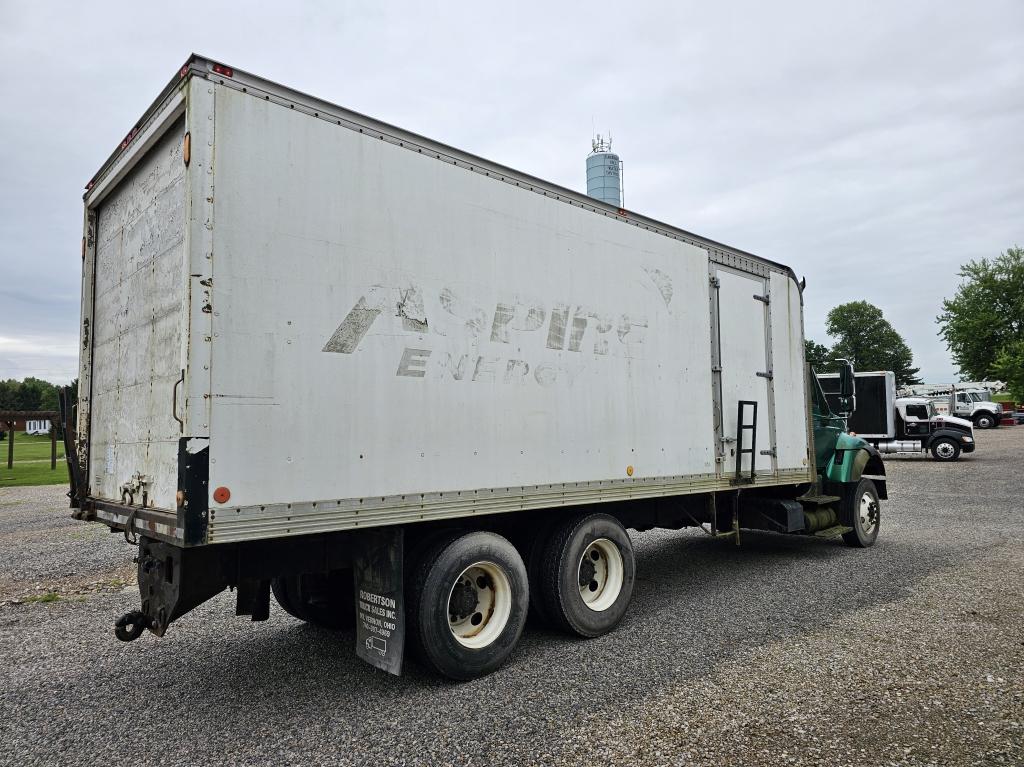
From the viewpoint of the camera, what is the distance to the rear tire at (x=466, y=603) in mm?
4332

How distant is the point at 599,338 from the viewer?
5.65 meters

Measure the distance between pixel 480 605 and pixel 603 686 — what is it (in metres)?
1.00

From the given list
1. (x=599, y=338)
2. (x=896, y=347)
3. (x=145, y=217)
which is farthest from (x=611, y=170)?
(x=896, y=347)

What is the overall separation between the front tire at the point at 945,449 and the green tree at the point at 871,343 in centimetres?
5558

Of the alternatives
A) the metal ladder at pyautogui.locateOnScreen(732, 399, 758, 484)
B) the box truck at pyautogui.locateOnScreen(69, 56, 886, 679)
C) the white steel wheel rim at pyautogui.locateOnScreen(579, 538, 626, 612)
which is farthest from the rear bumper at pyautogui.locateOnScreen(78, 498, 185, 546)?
the metal ladder at pyautogui.locateOnScreen(732, 399, 758, 484)

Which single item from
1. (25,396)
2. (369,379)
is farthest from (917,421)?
(25,396)

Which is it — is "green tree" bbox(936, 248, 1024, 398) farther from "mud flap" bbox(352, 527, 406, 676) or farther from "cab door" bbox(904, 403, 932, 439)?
"mud flap" bbox(352, 527, 406, 676)

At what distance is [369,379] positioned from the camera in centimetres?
414

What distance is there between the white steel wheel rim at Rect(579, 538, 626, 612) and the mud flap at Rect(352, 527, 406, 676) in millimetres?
1838

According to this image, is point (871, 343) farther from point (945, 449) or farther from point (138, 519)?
point (138, 519)

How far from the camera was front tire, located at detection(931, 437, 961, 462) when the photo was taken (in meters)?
22.9

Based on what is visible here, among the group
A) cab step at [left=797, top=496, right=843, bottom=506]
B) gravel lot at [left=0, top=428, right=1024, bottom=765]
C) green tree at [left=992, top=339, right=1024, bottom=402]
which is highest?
green tree at [left=992, top=339, right=1024, bottom=402]

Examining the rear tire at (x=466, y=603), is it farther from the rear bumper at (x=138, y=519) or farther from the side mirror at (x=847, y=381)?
the side mirror at (x=847, y=381)

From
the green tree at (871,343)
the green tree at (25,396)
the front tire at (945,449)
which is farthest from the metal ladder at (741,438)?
the green tree at (25,396)
